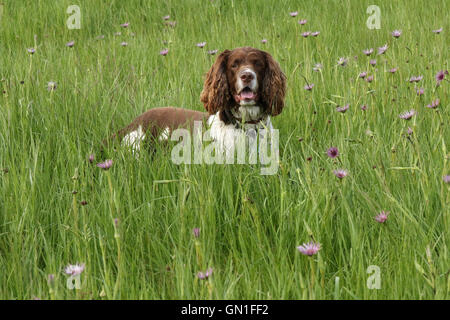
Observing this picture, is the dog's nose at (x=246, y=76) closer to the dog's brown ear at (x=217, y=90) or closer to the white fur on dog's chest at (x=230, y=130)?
the dog's brown ear at (x=217, y=90)

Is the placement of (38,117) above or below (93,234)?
above

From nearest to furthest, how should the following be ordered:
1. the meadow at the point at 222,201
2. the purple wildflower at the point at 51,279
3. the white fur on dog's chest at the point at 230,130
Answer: the purple wildflower at the point at 51,279
the meadow at the point at 222,201
the white fur on dog's chest at the point at 230,130

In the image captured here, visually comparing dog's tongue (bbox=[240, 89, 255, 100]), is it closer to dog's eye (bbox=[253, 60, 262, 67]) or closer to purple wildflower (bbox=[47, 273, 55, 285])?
dog's eye (bbox=[253, 60, 262, 67])

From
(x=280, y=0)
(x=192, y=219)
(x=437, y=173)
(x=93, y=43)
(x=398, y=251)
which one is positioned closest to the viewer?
(x=398, y=251)

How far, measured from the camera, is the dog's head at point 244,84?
383cm

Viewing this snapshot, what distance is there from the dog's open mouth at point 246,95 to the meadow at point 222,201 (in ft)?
1.01

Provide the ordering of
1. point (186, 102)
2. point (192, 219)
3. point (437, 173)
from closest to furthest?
point (192, 219)
point (437, 173)
point (186, 102)

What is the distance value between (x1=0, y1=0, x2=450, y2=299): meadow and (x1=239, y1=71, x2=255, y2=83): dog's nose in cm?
41

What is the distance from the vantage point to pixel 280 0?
7.09 metres

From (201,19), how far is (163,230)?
A: 4.53 metres

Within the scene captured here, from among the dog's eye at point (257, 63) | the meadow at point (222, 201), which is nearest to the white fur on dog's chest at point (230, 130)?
the meadow at point (222, 201)

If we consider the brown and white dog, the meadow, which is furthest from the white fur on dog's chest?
the meadow

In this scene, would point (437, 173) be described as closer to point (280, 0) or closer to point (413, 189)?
point (413, 189)
